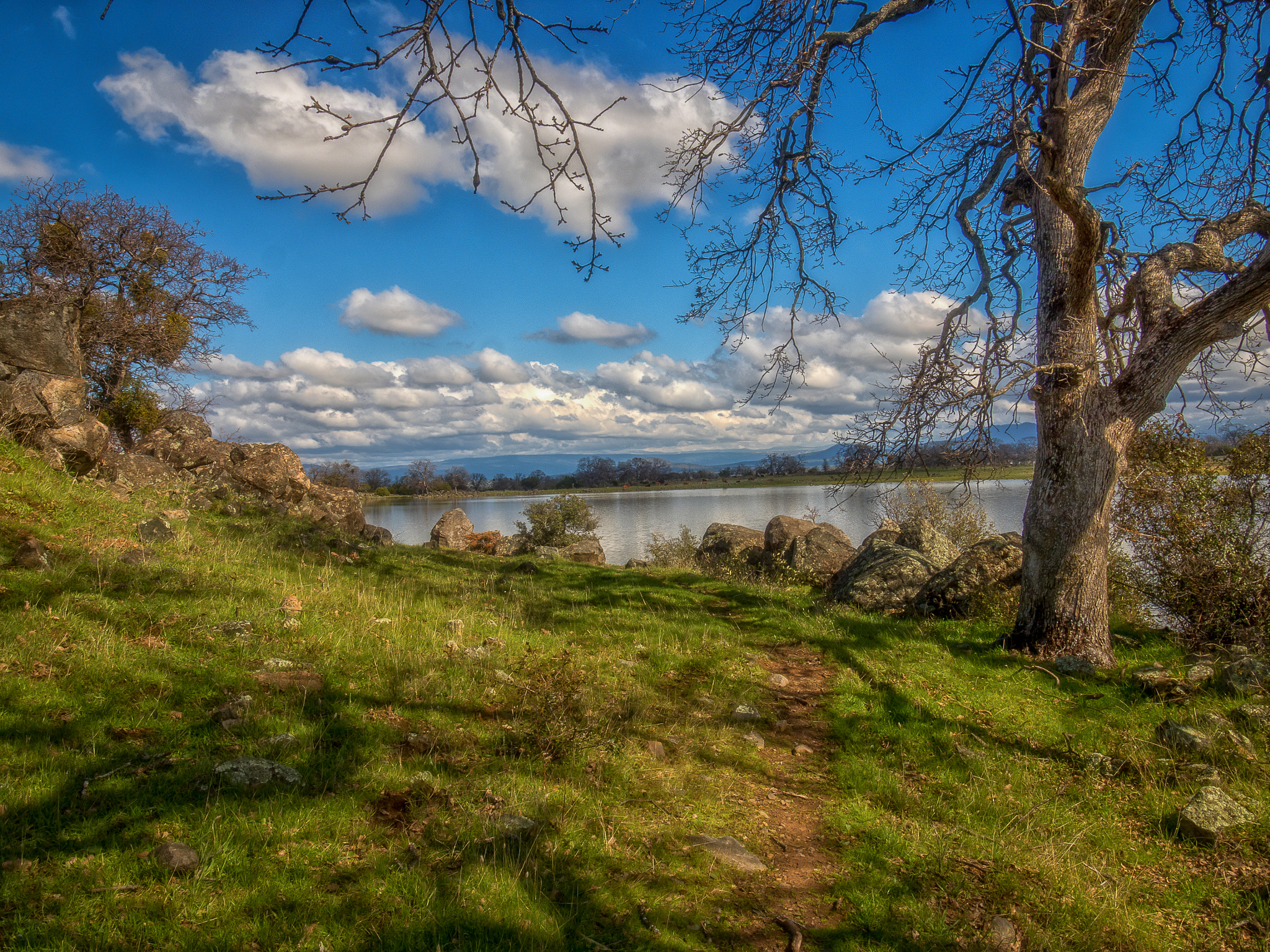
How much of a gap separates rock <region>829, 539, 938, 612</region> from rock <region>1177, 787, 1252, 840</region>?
6650mm

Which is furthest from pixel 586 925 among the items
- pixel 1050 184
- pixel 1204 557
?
pixel 1204 557

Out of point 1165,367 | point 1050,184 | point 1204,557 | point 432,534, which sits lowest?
point 432,534

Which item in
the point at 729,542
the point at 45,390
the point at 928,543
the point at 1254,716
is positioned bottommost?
the point at 729,542

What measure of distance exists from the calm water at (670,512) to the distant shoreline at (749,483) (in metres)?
0.36

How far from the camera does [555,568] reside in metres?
15.2

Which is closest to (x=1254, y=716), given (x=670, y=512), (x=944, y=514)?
(x=944, y=514)

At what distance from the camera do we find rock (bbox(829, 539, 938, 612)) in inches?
450

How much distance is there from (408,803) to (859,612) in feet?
28.9

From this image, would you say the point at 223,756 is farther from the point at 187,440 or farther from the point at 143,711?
the point at 187,440

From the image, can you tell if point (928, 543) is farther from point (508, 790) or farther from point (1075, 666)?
point (508, 790)

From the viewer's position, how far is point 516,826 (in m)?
3.67

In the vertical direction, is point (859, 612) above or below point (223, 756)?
below

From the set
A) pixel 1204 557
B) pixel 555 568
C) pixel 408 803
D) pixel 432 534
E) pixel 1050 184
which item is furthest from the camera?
pixel 432 534

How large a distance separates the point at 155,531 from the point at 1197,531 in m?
14.2
